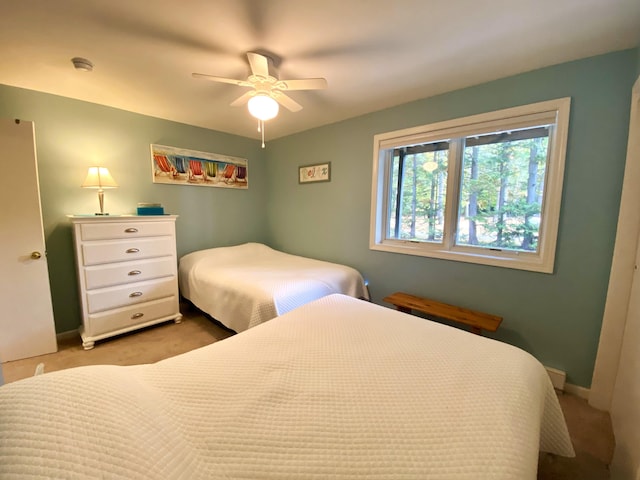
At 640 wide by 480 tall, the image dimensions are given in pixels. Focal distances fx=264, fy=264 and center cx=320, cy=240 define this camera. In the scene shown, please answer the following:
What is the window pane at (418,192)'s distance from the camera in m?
2.46

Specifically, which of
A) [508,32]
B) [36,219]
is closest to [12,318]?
[36,219]

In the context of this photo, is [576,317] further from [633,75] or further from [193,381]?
[193,381]

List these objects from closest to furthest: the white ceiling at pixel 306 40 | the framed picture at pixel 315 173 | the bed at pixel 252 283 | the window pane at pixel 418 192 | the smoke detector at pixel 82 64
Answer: the white ceiling at pixel 306 40, the smoke detector at pixel 82 64, the bed at pixel 252 283, the window pane at pixel 418 192, the framed picture at pixel 315 173

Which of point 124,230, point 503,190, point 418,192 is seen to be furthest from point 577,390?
point 124,230

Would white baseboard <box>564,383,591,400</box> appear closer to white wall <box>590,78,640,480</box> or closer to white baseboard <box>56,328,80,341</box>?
white wall <box>590,78,640,480</box>

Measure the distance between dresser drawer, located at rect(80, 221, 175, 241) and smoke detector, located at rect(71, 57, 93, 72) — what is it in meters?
1.18

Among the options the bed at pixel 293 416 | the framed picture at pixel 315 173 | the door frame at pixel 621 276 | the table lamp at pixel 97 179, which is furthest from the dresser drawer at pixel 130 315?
the door frame at pixel 621 276

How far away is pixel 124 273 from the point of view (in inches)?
97.3

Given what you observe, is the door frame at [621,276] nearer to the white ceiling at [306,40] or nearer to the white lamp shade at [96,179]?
the white ceiling at [306,40]

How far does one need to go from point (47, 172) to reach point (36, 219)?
0.55 metres

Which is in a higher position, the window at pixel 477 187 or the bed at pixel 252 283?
the window at pixel 477 187

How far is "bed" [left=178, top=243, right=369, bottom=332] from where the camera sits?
2.11 m

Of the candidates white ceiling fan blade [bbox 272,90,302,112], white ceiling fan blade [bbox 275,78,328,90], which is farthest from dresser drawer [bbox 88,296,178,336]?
white ceiling fan blade [bbox 275,78,328,90]

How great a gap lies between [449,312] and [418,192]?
1177 mm
